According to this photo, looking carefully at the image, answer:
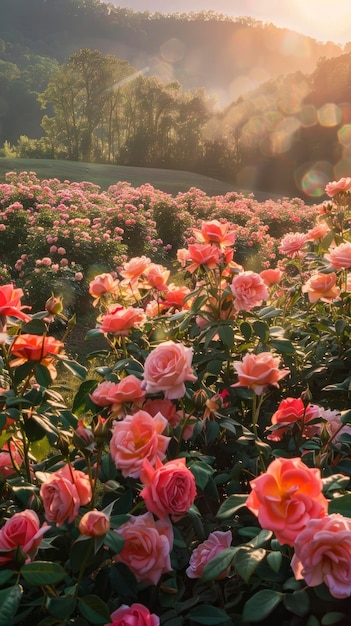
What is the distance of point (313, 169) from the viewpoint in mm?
25281

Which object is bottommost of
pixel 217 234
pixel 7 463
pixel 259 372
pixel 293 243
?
pixel 7 463

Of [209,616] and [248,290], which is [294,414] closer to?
[248,290]

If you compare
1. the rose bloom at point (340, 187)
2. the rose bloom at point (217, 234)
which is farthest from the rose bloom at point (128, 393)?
the rose bloom at point (340, 187)

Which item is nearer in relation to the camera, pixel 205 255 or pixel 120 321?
pixel 120 321

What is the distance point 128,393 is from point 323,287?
36.7 inches

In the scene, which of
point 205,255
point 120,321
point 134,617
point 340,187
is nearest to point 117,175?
point 340,187

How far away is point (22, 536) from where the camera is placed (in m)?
1.00

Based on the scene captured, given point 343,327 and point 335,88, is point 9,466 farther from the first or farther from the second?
point 335,88

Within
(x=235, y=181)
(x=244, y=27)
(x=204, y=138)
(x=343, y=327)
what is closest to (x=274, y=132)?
(x=235, y=181)

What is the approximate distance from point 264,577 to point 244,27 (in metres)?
123

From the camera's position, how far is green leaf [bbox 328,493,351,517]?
0.95 m

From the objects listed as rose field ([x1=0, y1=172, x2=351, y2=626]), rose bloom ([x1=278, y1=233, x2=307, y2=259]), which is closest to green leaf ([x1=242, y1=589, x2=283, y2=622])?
rose field ([x1=0, y1=172, x2=351, y2=626])

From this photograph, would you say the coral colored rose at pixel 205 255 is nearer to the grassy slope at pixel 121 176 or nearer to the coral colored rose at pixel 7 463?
the coral colored rose at pixel 7 463

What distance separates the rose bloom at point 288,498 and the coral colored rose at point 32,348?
65 cm
